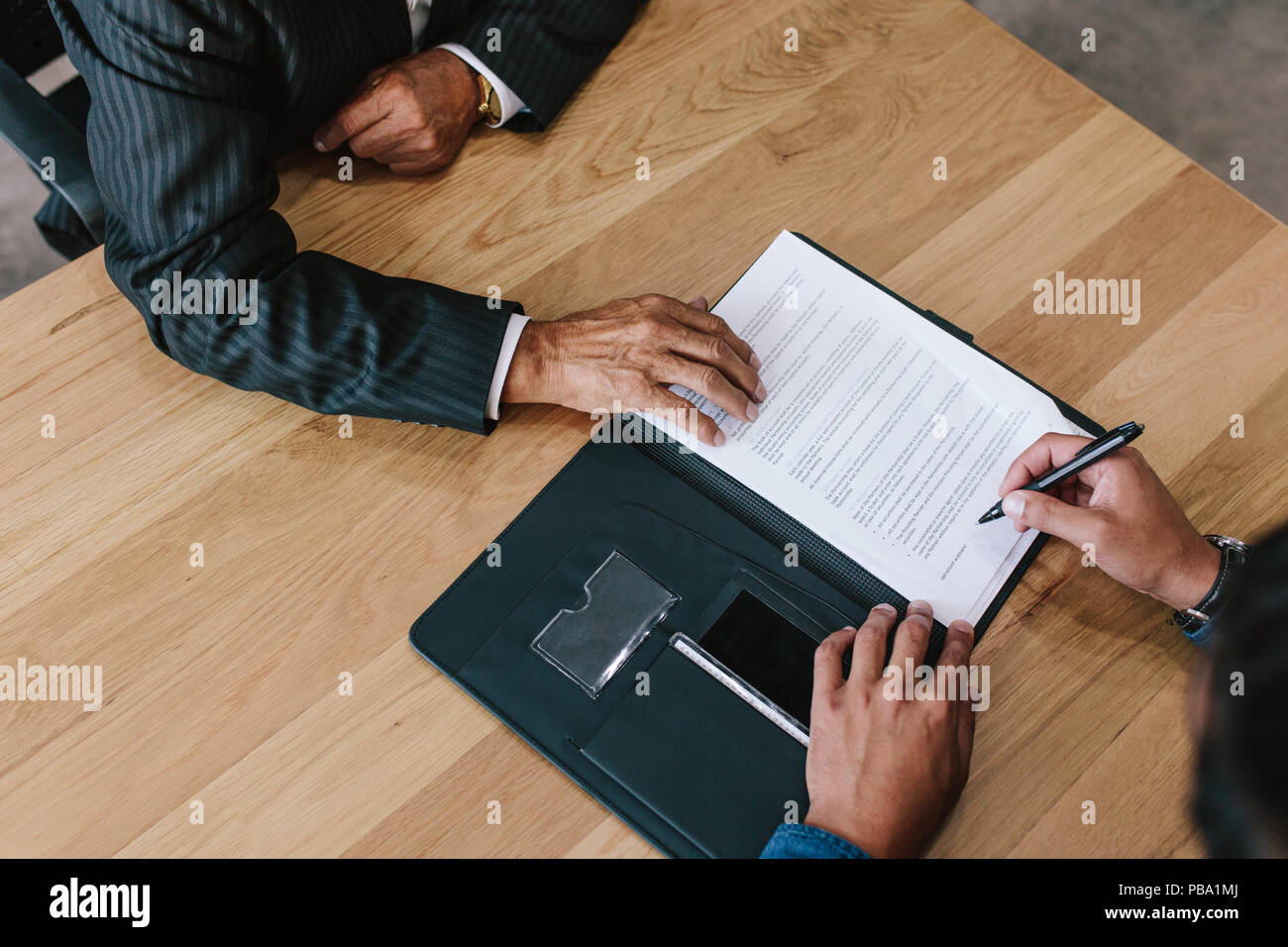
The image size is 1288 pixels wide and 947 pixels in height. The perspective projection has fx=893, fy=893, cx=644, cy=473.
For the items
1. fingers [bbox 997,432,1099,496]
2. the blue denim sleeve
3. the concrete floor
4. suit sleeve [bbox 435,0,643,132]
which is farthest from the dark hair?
the concrete floor

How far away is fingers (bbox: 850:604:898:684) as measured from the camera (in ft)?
2.58

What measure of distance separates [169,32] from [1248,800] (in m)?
1.01

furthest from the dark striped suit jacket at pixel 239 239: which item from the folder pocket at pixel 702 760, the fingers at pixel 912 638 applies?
the fingers at pixel 912 638

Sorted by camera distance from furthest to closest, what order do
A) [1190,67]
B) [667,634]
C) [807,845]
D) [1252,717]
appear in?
[1190,67]
[667,634]
[807,845]
[1252,717]

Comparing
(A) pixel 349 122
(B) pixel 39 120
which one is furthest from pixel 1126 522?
(B) pixel 39 120

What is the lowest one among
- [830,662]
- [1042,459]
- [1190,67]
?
[830,662]

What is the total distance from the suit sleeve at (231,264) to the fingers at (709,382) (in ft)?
0.57

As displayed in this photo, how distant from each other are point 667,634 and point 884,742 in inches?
8.2

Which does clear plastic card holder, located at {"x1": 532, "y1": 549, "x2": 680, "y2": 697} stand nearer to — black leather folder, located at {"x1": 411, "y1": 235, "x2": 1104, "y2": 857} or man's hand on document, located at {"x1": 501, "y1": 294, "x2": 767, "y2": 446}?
black leather folder, located at {"x1": 411, "y1": 235, "x2": 1104, "y2": 857}

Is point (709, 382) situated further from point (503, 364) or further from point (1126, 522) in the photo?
point (1126, 522)

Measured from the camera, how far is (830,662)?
0.79 metres

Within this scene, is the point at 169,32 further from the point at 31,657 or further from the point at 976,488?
the point at 976,488

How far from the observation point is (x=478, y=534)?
0.86 m

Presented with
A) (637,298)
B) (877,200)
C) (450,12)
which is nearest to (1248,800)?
(637,298)
